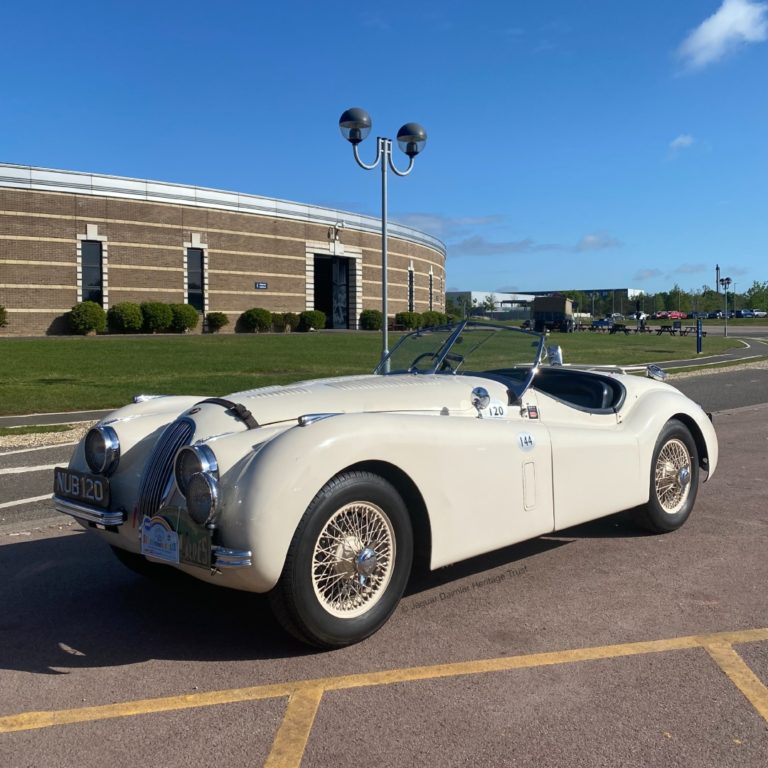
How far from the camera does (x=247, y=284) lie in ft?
156

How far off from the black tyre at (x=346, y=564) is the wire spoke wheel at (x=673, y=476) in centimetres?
242

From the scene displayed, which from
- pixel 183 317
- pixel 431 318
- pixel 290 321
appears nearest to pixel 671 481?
pixel 183 317

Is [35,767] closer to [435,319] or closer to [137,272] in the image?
[137,272]

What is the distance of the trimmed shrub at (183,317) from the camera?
41688 mm

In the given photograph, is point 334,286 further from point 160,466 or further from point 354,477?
point 354,477

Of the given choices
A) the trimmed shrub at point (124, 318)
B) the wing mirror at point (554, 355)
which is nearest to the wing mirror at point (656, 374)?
the wing mirror at point (554, 355)

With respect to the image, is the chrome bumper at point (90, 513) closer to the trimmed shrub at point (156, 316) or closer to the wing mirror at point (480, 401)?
the wing mirror at point (480, 401)

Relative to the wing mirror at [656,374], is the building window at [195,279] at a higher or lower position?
higher

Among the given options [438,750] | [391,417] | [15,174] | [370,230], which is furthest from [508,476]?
[370,230]

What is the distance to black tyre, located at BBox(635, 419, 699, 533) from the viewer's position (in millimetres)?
5270

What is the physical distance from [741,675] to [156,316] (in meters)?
39.9

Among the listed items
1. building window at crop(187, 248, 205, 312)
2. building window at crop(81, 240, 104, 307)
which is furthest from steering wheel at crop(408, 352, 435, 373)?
building window at crop(187, 248, 205, 312)

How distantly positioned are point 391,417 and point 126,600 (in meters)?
1.80

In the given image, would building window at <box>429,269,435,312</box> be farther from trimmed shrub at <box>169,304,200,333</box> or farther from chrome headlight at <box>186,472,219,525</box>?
chrome headlight at <box>186,472,219,525</box>
